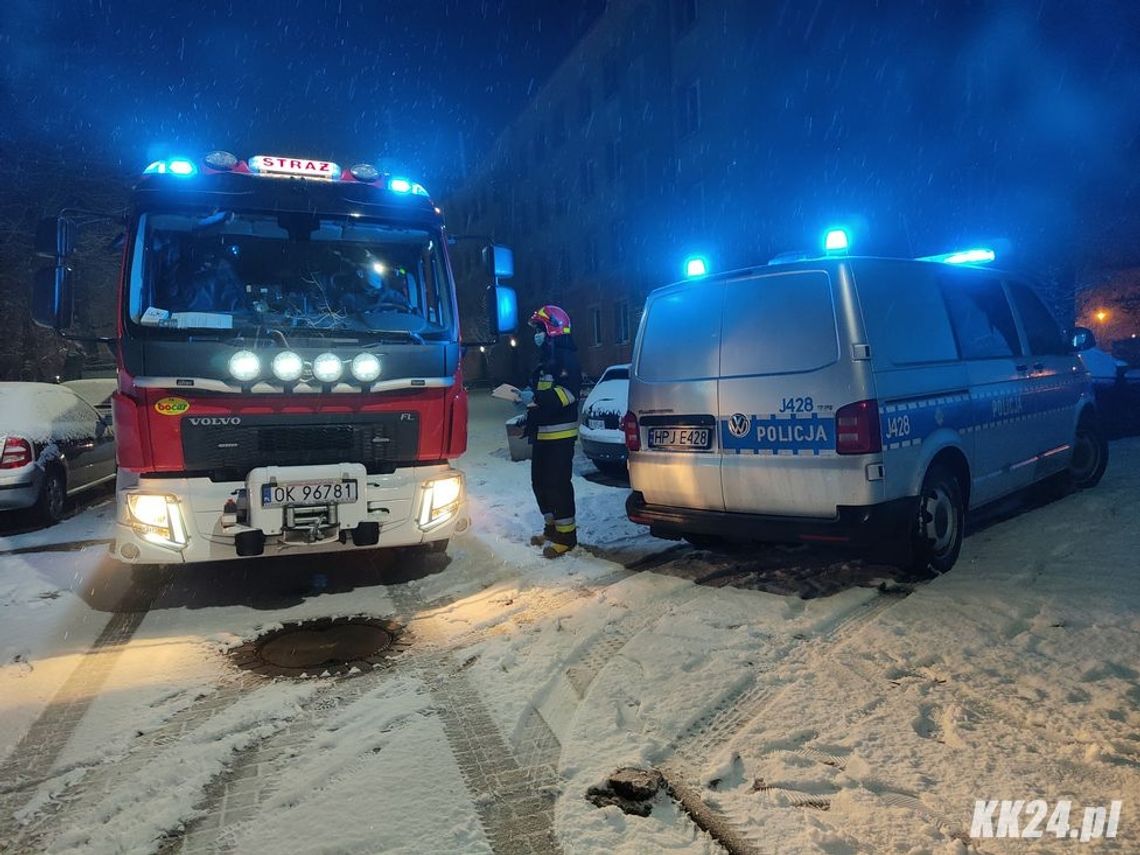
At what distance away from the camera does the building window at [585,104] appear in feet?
95.3

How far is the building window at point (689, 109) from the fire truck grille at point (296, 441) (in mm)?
17840

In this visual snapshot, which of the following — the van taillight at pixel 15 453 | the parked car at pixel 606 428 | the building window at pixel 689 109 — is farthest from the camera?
the building window at pixel 689 109

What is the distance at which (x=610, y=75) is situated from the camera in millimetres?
27031

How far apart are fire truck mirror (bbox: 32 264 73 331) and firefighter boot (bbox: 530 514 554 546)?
377cm

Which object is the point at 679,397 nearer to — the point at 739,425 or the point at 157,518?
the point at 739,425

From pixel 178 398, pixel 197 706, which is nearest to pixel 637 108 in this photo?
pixel 178 398

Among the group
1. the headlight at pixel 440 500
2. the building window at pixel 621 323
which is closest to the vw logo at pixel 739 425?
the headlight at pixel 440 500

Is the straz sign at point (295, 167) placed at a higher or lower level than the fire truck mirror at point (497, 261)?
higher

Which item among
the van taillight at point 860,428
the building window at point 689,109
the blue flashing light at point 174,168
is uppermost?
the building window at point 689,109

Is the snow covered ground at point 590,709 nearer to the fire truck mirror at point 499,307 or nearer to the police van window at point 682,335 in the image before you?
the police van window at point 682,335

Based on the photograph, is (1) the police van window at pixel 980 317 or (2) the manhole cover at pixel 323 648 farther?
(1) the police van window at pixel 980 317

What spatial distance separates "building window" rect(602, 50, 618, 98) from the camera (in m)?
26.6

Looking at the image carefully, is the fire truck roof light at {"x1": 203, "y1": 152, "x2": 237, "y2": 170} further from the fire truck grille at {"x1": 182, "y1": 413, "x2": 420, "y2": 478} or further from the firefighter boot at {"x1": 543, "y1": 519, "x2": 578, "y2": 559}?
the firefighter boot at {"x1": 543, "y1": 519, "x2": 578, "y2": 559}

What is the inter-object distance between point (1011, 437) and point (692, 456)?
8.89ft
